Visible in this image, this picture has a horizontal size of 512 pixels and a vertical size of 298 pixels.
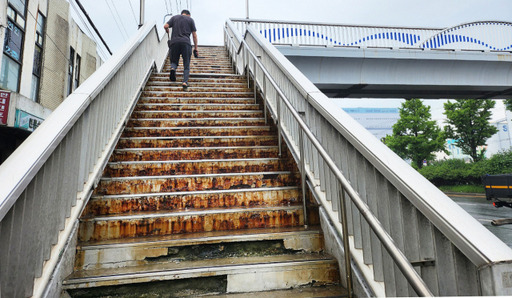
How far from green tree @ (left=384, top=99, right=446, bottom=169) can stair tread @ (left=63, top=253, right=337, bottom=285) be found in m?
34.0

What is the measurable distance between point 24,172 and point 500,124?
7897 cm

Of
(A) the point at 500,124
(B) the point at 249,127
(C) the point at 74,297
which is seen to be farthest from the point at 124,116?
(A) the point at 500,124

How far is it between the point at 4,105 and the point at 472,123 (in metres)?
33.2

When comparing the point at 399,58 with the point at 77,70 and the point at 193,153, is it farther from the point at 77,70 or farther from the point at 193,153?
the point at 77,70

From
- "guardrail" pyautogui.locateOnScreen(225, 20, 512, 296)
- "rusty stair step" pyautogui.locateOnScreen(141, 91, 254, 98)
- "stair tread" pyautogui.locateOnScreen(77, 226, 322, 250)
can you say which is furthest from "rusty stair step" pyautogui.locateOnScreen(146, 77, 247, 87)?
"stair tread" pyautogui.locateOnScreen(77, 226, 322, 250)

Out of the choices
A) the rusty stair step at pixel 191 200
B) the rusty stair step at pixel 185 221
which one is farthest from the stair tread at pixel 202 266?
the rusty stair step at pixel 191 200

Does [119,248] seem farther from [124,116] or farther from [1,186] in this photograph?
[124,116]

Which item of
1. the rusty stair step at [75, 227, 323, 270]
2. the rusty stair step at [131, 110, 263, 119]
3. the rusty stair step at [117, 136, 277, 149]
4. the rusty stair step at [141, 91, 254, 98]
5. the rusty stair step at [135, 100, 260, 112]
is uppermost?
the rusty stair step at [141, 91, 254, 98]

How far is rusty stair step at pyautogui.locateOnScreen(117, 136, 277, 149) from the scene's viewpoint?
3.89m

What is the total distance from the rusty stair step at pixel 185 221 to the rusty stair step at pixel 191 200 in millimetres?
105

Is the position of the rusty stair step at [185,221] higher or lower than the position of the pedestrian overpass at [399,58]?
lower

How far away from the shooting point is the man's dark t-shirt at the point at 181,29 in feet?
20.9

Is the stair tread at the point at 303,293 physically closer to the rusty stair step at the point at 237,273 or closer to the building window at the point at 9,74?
the rusty stair step at the point at 237,273

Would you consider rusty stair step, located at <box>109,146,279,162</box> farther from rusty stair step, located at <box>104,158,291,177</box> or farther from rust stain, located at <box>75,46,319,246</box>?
rusty stair step, located at <box>104,158,291,177</box>
